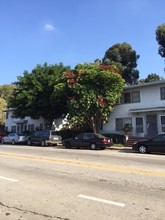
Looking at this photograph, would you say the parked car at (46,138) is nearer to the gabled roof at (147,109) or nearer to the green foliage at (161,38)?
the gabled roof at (147,109)

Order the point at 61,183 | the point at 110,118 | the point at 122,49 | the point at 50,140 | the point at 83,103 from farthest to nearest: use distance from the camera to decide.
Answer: the point at 122,49 < the point at 110,118 < the point at 50,140 < the point at 83,103 < the point at 61,183

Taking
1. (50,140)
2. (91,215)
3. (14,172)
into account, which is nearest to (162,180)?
→ (91,215)

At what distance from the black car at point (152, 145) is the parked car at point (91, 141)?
3571mm

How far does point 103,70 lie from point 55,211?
23351 mm

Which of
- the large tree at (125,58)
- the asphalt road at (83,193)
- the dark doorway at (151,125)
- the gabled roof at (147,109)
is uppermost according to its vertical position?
the large tree at (125,58)

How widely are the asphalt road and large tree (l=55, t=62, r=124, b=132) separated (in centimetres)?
1566

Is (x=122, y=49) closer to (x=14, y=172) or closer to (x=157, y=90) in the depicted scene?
(x=157, y=90)

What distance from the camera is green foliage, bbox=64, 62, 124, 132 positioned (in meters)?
29.4

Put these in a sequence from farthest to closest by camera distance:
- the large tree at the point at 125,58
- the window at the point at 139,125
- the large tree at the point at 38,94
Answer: the large tree at the point at 125,58
the large tree at the point at 38,94
the window at the point at 139,125

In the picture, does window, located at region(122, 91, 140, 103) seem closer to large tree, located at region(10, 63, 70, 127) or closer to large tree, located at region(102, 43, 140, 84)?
large tree, located at region(10, 63, 70, 127)

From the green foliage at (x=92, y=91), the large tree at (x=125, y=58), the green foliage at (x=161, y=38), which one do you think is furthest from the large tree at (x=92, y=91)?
the large tree at (x=125, y=58)

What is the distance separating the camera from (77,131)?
115ft

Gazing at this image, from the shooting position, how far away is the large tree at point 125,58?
58.4 m

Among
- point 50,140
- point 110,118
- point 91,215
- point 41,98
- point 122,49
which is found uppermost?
point 122,49
